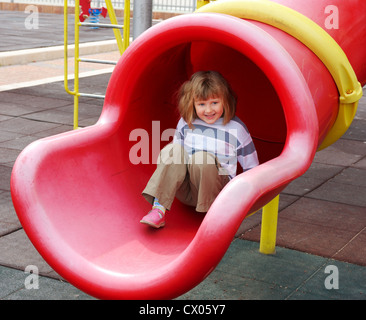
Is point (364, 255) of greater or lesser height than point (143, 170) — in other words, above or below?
below

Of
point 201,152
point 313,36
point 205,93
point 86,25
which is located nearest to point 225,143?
point 201,152

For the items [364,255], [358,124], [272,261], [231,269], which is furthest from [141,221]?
[358,124]

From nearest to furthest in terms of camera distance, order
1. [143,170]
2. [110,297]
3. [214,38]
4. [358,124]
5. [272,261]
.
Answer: [110,297]
[214,38]
[143,170]
[272,261]
[358,124]

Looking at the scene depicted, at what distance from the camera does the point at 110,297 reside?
2.85m

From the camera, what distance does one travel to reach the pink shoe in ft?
11.2

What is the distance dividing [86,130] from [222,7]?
94cm

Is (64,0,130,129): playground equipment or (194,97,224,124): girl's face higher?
(194,97,224,124): girl's face

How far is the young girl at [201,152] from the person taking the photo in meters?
3.43

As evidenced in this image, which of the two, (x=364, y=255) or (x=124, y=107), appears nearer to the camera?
(x=124, y=107)

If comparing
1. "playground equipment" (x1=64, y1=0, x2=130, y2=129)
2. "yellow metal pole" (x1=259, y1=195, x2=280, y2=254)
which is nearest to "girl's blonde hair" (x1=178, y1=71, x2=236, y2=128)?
"yellow metal pole" (x1=259, y1=195, x2=280, y2=254)

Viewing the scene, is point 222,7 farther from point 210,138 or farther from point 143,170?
point 143,170

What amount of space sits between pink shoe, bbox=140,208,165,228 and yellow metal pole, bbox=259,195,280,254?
826 mm

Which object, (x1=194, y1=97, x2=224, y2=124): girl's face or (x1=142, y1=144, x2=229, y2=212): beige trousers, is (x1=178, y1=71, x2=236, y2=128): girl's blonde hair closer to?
(x1=194, y1=97, x2=224, y2=124): girl's face

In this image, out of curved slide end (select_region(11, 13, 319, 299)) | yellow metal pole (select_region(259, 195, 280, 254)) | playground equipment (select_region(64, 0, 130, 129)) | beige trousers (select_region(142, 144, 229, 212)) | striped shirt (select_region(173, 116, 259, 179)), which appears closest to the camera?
curved slide end (select_region(11, 13, 319, 299))
